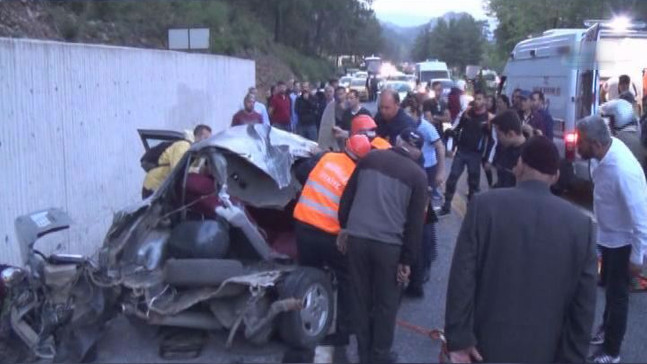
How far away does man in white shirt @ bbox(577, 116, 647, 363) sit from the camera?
16.9ft

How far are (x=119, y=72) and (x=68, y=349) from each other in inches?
202

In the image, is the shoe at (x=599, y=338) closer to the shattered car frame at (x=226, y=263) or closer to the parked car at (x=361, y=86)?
the shattered car frame at (x=226, y=263)

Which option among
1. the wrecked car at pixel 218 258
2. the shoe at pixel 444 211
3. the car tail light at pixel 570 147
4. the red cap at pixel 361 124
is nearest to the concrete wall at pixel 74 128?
the wrecked car at pixel 218 258

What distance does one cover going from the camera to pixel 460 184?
47.5 feet

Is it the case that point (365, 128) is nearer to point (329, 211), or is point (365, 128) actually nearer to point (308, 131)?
point (329, 211)

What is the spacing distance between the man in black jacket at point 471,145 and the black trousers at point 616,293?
5.32 meters

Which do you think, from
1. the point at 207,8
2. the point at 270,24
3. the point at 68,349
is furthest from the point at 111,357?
the point at 270,24

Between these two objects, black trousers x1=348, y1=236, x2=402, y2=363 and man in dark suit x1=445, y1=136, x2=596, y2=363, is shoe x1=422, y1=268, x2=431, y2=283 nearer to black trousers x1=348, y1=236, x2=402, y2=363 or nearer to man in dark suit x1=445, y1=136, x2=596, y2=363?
black trousers x1=348, y1=236, x2=402, y2=363

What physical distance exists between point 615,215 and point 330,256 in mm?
2042

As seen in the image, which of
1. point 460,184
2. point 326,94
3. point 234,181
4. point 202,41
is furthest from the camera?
point 326,94

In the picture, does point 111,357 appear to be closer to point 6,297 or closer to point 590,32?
point 6,297

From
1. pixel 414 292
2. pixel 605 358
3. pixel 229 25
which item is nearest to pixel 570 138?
pixel 414 292

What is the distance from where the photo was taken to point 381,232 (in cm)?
Answer: 523

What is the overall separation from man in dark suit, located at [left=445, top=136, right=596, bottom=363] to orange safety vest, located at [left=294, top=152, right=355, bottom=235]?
233cm
